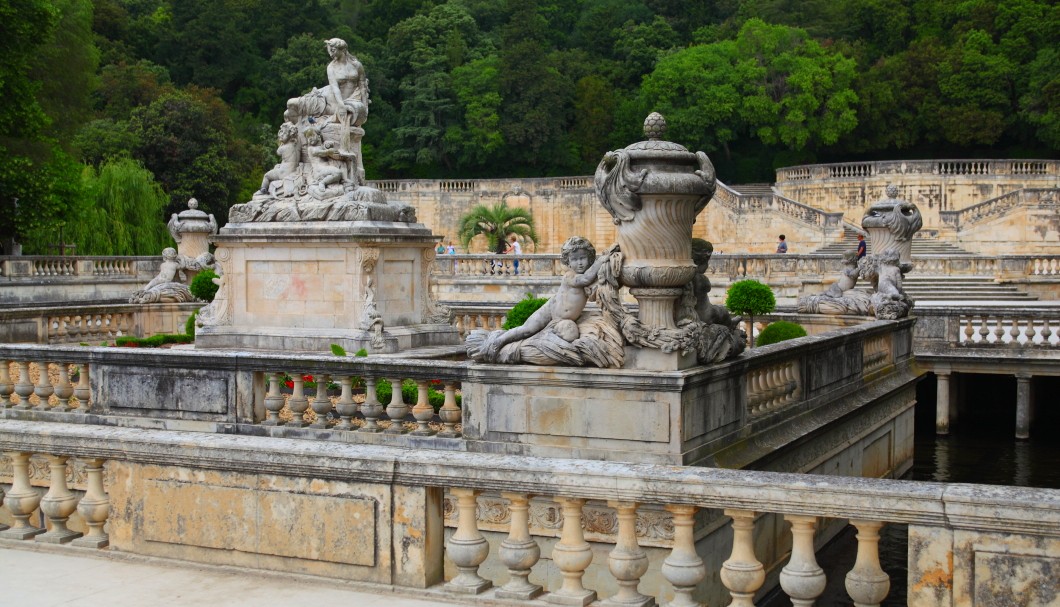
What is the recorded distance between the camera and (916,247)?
37.6 metres

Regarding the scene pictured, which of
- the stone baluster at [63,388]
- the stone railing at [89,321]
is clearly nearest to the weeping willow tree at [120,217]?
the stone railing at [89,321]

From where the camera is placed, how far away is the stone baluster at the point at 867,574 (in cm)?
497

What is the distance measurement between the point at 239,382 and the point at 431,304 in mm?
6696

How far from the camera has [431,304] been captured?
16.6 m

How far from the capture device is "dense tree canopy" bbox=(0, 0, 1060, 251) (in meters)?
50.8

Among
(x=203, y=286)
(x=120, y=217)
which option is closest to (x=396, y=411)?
(x=203, y=286)

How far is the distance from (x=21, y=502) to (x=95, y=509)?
0.51 m

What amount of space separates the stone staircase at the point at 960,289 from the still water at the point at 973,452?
4.77 m

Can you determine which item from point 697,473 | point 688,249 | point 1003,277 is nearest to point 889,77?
point 1003,277

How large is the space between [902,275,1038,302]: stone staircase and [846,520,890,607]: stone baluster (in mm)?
22227

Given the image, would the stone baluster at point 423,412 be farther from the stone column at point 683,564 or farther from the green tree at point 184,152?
the green tree at point 184,152

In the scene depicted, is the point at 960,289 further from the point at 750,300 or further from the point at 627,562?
the point at 627,562

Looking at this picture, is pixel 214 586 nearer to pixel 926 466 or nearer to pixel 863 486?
pixel 863 486

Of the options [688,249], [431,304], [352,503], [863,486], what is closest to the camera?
[863,486]
